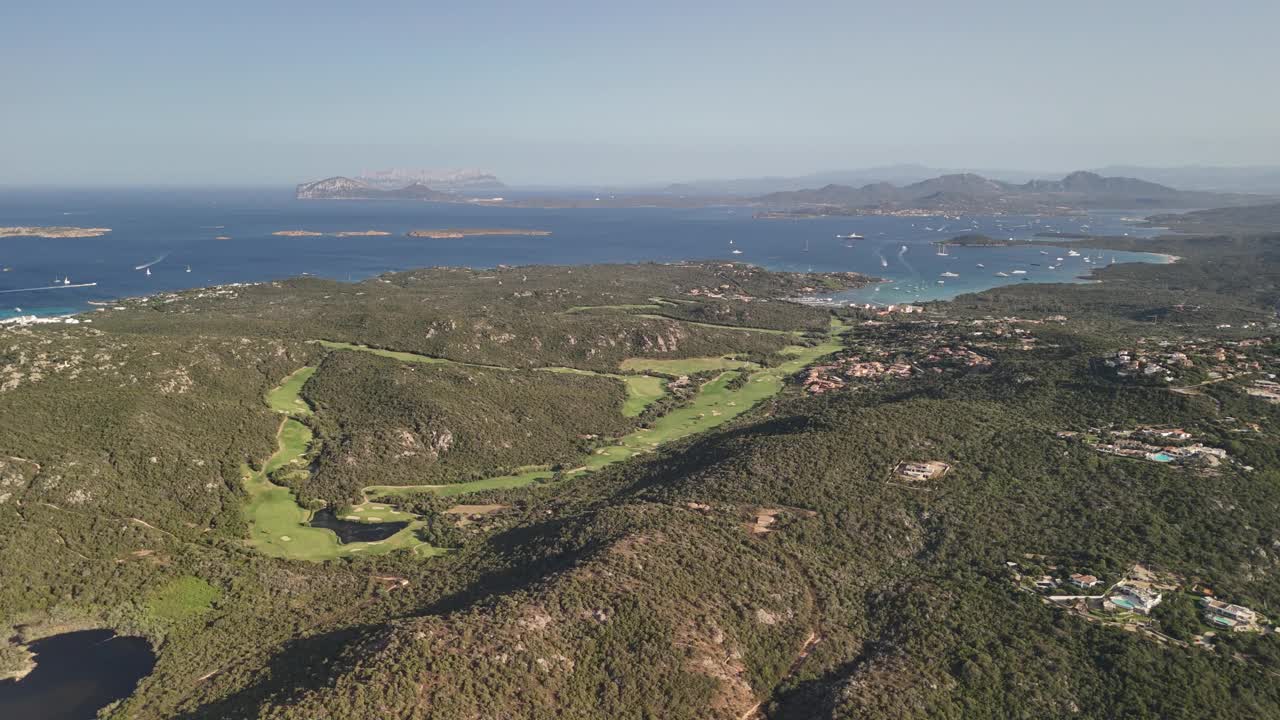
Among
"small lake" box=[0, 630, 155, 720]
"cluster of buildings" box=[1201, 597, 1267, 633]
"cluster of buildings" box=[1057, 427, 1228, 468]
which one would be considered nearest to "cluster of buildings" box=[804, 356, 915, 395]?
"cluster of buildings" box=[1057, 427, 1228, 468]

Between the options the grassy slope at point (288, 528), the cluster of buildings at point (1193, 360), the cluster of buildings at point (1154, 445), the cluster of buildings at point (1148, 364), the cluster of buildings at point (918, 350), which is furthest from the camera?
the cluster of buildings at point (918, 350)

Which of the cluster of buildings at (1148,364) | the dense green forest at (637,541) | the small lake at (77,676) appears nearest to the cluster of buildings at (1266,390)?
the dense green forest at (637,541)

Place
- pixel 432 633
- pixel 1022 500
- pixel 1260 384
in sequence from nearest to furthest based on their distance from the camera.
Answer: pixel 432 633 < pixel 1022 500 < pixel 1260 384

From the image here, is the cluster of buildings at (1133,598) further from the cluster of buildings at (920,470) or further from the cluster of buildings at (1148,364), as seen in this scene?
the cluster of buildings at (1148,364)

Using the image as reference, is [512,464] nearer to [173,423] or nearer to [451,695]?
[173,423]

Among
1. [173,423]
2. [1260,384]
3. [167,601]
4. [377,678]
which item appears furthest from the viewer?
[1260,384]

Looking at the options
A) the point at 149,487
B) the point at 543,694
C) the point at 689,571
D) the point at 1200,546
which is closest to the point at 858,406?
the point at 1200,546
